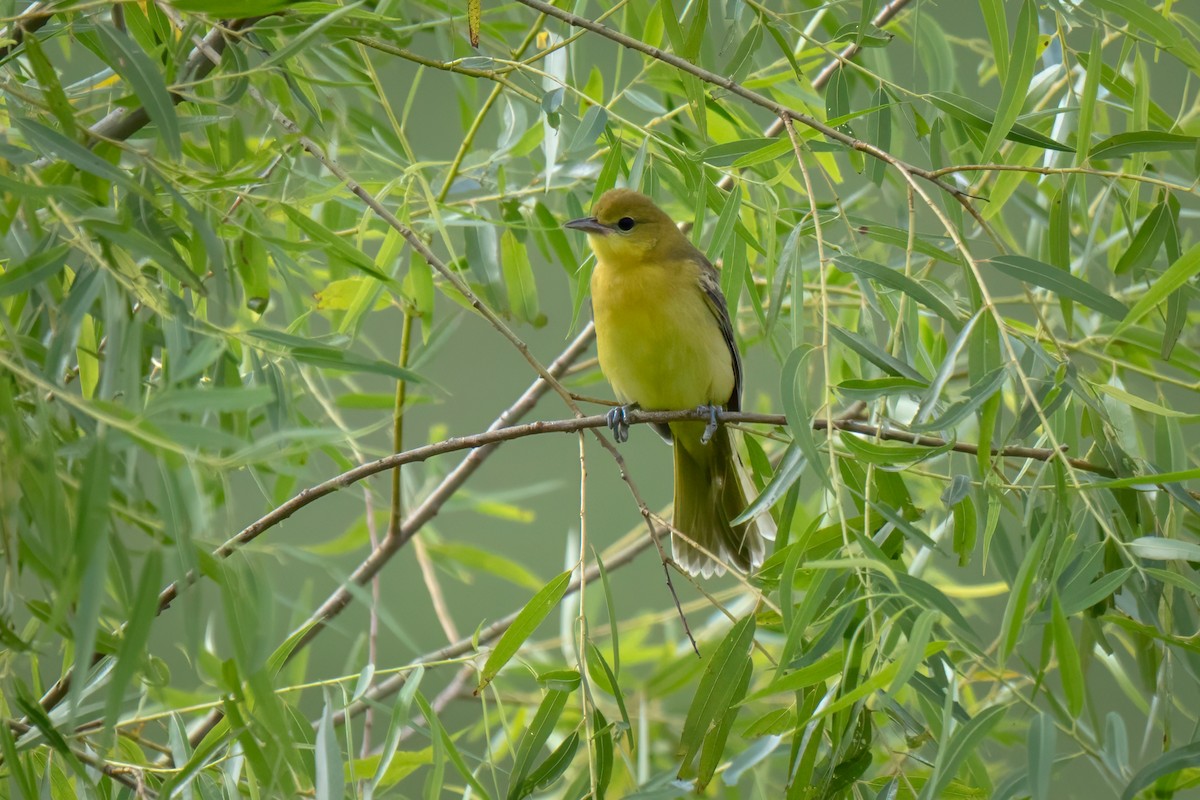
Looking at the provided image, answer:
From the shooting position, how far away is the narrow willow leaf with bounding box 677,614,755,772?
5.24ft

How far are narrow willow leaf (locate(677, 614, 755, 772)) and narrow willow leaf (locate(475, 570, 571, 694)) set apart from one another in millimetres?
249

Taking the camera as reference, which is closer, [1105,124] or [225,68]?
[225,68]

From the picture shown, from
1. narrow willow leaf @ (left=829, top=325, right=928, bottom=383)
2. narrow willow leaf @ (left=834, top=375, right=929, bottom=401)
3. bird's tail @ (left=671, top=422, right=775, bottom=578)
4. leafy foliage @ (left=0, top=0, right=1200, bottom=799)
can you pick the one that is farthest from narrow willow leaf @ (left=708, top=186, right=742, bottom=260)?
bird's tail @ (left=671, top=422, right=775, bottom=578)

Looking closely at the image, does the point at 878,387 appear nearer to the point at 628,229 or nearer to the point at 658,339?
the point at 658,339

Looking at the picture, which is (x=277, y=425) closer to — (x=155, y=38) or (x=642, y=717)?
(x=155, y=38)

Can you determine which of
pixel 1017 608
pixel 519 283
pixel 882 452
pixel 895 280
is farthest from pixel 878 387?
pixel 519 283

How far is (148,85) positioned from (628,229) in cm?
207

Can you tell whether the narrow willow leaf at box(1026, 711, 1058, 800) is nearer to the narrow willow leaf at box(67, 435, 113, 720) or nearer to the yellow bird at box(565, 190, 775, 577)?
the narrow willow leaf at box(67, 435, 113, 720)

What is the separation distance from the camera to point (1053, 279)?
1.65m

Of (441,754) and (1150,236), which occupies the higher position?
(1150,236)

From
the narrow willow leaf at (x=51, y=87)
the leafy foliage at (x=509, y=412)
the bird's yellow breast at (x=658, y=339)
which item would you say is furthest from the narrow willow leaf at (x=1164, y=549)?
the bird's yellow breast at (x=658, y=339)

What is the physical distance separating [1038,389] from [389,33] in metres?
1.24

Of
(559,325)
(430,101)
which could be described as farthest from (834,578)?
(559,325)

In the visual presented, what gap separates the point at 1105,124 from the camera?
2.39m
